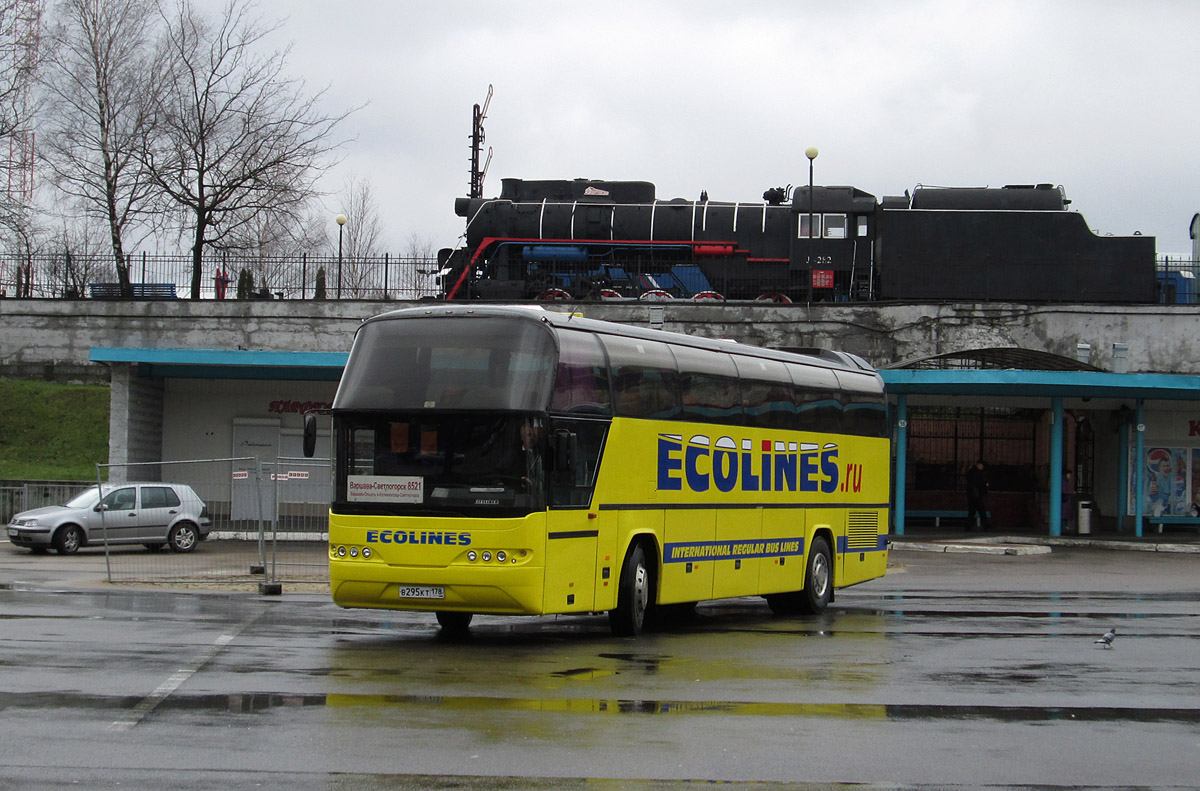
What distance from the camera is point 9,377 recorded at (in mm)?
39656

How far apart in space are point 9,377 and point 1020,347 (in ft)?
96.8

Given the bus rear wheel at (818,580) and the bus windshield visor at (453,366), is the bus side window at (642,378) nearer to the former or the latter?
the bus windshield visor at (453,366)

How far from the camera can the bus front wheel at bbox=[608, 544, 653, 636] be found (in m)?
13.5

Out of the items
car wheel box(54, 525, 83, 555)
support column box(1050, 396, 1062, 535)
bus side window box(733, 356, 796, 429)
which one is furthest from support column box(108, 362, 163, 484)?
support column box(1050, 396, 1062, 535)

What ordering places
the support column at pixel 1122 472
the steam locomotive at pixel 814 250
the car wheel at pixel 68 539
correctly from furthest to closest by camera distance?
the steam locomotive at pixel 814 250 < the support column at pixel 1122 472 < the car wheel at pixel 68 539

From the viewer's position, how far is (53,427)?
38.7 metres

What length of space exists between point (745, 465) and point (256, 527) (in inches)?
340

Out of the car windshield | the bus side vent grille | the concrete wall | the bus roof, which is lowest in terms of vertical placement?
the car windshield

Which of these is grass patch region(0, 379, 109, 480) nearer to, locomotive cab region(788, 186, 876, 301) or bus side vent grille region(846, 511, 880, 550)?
locomotive cab region(788, 186, 876, 301)

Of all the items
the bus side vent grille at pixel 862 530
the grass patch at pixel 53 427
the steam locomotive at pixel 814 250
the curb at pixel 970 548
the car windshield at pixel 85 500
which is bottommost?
the curb at pixel 970 548

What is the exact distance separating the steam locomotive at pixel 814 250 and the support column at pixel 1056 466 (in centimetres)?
539

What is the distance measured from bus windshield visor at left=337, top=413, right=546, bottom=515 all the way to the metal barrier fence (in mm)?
6874

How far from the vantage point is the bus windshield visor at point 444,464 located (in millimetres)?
12125

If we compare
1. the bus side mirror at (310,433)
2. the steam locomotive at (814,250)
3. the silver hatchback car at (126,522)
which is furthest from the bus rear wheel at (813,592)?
the steam locomotive at (814,250)
